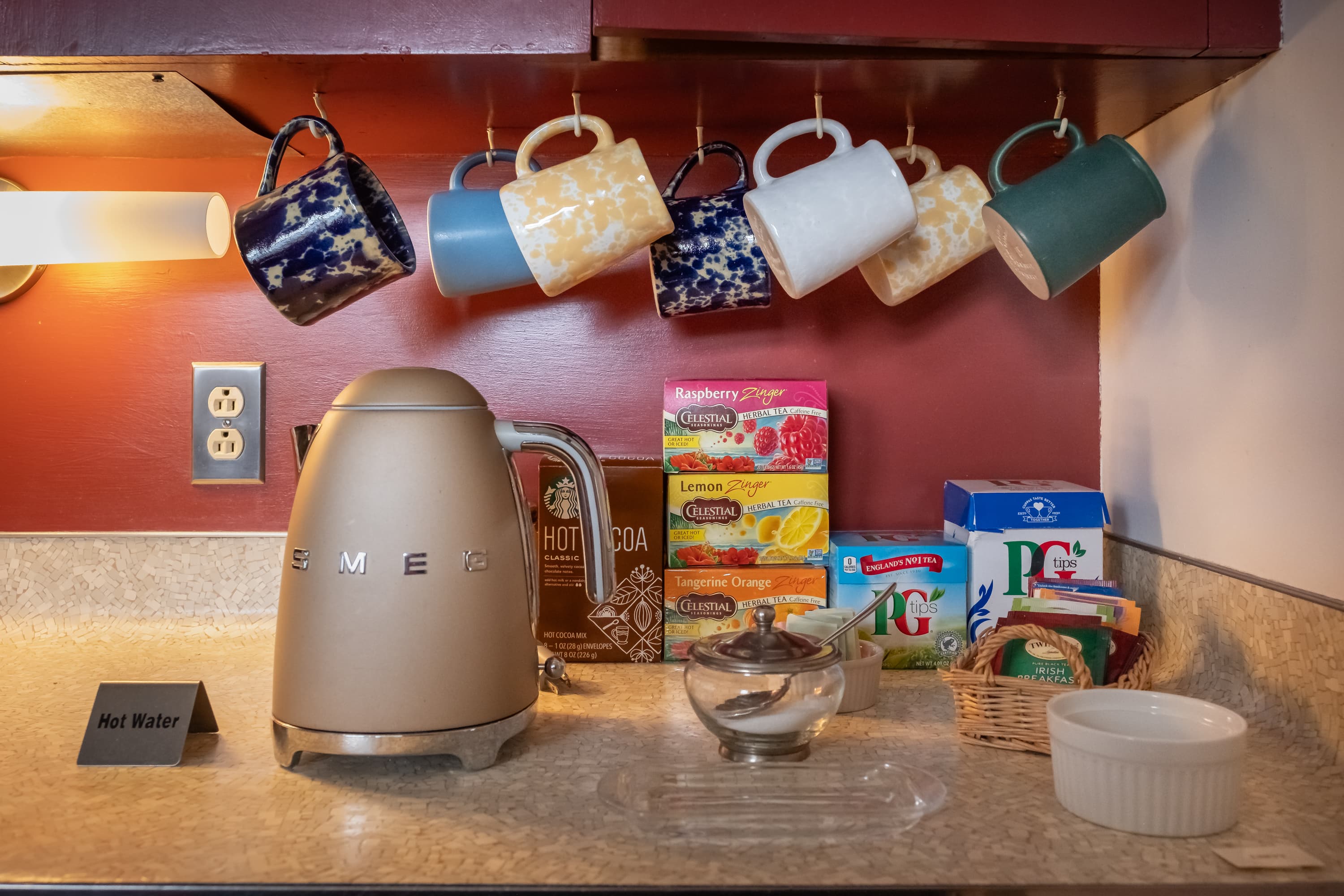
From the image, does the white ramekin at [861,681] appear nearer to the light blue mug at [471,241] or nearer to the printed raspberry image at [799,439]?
the printed raspberry image at [799,439]

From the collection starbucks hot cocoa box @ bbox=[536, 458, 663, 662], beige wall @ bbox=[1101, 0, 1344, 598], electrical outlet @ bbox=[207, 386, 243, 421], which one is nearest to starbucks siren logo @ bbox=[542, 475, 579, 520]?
starbucks hot cocoa box @ bbox=[536, 458, 663, 662]

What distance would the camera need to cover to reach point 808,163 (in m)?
1.14

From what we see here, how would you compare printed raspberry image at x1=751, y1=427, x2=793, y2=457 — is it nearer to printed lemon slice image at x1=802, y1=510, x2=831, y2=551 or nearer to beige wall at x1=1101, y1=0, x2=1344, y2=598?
printed lemon slice image at x1=802, y1=510, x2=831, y2=551

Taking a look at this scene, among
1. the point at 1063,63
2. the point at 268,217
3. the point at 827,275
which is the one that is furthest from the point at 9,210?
the point at 1063,63

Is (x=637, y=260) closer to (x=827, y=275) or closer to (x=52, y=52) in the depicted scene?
(x=827, y=275)

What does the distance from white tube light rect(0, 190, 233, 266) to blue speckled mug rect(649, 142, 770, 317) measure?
1.63 ft

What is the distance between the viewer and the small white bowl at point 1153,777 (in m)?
0.64

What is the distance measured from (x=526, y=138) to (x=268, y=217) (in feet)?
0.83

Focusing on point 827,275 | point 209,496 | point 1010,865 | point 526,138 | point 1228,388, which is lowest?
point 1010,865

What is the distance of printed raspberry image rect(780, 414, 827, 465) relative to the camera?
1.07m

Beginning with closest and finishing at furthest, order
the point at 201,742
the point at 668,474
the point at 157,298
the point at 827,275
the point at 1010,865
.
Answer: the point at 1010,865, the point at 201,742, the point at 827,275, the point at 668,474, the point at 157,298

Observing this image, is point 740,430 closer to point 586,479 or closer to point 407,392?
point 586,479

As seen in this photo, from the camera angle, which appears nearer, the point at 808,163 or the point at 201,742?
the point at 201,742

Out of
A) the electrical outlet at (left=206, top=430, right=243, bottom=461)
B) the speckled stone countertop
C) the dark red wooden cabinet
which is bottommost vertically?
the speckled stone countertop
